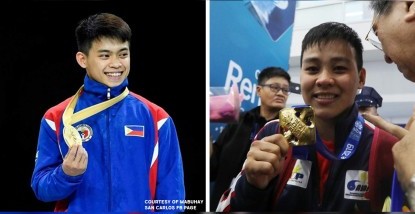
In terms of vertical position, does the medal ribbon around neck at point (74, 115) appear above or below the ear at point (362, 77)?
below

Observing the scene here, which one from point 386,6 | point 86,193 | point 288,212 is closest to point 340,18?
point 386,6

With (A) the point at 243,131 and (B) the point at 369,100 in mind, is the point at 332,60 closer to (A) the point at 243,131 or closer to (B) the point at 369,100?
(B) the point at 369,100

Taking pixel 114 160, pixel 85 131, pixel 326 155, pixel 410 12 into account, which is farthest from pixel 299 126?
pixel 85 131

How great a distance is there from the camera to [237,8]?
2.49m

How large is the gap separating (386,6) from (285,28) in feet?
1.55

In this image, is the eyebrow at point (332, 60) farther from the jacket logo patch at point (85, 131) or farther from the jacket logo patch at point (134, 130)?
the jacket logo patch at point (85, 131)

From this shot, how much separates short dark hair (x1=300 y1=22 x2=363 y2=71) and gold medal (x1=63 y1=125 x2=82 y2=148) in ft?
3.62

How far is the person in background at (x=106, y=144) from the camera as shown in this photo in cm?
235

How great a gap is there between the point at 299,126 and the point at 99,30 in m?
1.05

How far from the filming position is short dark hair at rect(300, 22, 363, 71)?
240cm

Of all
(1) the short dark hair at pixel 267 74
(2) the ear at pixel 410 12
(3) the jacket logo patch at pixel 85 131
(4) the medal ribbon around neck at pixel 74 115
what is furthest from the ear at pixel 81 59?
(2) the ear at pixel 410 12

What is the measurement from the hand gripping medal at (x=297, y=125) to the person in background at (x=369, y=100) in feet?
0.77

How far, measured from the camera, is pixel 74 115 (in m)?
2.41

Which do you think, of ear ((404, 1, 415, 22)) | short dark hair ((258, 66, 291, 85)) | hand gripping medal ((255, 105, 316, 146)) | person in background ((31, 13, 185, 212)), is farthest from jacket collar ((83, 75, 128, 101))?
ear ((404, 1, 415, 22))
